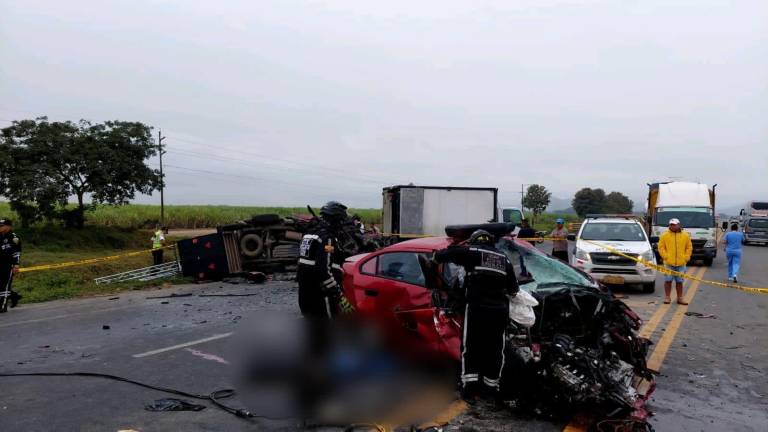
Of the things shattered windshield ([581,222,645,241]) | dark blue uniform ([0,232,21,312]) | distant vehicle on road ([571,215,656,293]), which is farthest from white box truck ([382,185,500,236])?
dark blue uniform ([0,232,21,312])

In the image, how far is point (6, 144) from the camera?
75.9ft

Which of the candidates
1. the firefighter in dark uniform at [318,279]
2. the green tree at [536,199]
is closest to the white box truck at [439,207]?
the firefighter in dark uniform at [318,279]

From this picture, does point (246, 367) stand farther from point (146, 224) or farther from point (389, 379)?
point (146, 224)

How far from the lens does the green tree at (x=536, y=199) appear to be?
6153 cm

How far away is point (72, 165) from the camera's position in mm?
24625

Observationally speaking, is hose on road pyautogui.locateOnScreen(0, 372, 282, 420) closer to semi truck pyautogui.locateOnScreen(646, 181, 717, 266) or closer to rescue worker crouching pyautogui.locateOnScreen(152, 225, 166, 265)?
rescue worker crouching pyautogui.locateOnScreen(152, 225, 166, 265)

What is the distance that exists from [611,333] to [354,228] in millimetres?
10574

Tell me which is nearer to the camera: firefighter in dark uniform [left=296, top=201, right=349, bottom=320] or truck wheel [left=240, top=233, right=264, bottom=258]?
firefighter in dark uniform [left=296, top=201, right=349, bottom=320]

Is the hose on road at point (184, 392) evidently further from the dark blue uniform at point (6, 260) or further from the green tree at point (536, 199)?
the green tree at point (536, 199)

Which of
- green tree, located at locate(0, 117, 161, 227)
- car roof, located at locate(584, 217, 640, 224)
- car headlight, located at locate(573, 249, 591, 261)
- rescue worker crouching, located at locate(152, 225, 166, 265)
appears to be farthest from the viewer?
green tree, located at locate(0, 117, 161, 227)

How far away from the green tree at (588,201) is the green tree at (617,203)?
1.49 m

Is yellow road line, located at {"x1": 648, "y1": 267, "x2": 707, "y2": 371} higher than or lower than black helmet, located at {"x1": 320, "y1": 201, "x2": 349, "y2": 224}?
lower

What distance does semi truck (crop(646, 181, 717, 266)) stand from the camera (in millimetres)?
18016

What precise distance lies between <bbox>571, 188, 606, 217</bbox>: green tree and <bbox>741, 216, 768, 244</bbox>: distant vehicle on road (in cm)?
4700
